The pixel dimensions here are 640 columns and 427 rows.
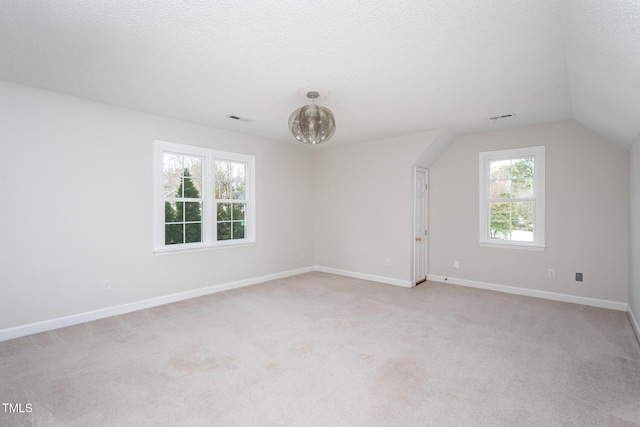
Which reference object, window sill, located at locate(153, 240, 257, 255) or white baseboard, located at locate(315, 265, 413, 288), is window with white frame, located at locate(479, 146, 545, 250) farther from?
window sill, located at locate(153, 240, 257, 255)

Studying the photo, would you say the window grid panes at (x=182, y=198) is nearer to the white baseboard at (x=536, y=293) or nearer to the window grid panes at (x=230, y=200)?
the window grid panes at (x=230, y=200)

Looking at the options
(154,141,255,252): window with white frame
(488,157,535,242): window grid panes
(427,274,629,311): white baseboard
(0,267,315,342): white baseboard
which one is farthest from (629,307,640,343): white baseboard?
(154,141,255,252): window with white frame

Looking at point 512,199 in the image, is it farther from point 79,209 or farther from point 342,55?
point 79,209

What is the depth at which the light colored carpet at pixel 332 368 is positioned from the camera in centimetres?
204

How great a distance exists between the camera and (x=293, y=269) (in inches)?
243

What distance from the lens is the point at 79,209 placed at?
359 centimetres

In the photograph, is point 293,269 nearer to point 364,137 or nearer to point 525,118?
point 364,137

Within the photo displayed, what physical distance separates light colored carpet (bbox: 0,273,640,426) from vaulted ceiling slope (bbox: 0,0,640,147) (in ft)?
7.03

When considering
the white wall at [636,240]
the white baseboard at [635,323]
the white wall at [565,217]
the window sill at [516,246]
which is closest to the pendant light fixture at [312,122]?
→ the white wall at [565,217]

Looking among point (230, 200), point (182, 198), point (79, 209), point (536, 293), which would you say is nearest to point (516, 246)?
point (536, 293)

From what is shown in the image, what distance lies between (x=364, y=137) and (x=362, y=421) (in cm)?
436

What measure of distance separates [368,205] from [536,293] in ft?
9.35

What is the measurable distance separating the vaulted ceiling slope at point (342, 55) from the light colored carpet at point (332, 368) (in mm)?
2142

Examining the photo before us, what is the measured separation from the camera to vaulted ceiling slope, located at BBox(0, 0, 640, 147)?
77.4 inches
